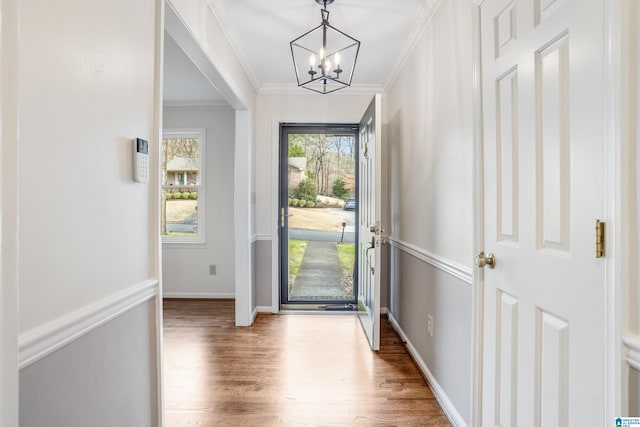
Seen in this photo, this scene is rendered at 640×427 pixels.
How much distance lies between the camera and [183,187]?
4320 mm

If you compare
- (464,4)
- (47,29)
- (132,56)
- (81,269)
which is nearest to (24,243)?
(81,269)

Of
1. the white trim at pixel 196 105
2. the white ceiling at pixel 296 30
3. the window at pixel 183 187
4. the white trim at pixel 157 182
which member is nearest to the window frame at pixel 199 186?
the window at pixel 183 187

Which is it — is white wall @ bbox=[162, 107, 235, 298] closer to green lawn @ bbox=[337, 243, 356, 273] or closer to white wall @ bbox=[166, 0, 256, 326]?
white wall @ bbox=[166, 0, 256, 326]

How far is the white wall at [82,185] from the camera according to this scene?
0.80 meters

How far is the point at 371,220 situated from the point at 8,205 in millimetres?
2471

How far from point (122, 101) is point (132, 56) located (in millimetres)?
185

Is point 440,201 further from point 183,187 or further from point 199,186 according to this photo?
point 183,187

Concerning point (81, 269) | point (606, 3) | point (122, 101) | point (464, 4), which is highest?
point (464, 4)

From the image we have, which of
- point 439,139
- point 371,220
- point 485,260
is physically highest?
point 439,139

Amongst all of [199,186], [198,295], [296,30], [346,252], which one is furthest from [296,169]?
[198,295]

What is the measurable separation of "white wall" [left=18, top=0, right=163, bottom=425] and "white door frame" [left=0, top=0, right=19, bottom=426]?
19 cm

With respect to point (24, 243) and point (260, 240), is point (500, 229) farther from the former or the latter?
point (260, 240)

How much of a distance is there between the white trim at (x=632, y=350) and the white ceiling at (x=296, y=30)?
79.9 inches

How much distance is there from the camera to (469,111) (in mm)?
1626
